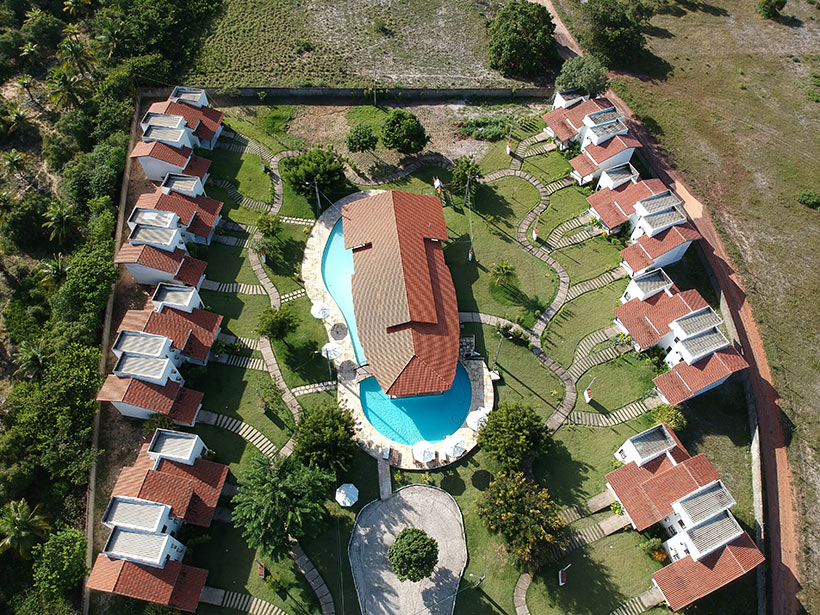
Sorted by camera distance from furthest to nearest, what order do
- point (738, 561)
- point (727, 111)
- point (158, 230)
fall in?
1. point (727, 111)
2. point (158, 230)
3. point (738, 561)

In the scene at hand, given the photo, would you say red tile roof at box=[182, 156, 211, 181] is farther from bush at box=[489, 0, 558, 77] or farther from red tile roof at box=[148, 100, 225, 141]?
bush at box=[489, 0, 558, 77]

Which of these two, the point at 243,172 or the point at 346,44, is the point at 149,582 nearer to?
the point at 243,172

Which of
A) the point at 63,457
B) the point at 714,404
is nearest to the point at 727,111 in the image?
the point at 714,404

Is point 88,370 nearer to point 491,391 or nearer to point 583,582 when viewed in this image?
point 491,391

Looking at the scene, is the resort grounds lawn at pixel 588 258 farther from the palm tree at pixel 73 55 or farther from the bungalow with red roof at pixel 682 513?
the palm tree at pixel 73 55

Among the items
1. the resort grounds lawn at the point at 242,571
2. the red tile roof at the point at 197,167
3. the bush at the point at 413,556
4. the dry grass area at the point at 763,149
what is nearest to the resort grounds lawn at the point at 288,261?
the red tile roof at the point at 197,167

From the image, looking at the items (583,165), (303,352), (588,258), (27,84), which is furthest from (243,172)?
(588,258)
